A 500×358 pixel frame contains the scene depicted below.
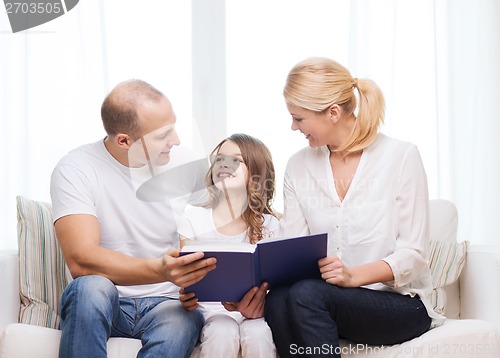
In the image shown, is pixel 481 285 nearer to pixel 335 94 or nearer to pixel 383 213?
pixel 383 213

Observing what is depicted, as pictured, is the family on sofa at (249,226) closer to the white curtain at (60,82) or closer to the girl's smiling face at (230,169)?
the girl's smiling face at (230,169)

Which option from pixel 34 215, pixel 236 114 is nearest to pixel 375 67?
pixel 236 114

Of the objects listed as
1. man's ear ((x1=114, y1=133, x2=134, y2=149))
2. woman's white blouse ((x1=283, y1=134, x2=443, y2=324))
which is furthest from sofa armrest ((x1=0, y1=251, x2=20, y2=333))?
woman's white blouse ((x1=283, y1=134, x2=443, y2=324))

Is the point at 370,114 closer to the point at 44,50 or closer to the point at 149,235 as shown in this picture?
the point at 149,235

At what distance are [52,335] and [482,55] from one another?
2245 mm

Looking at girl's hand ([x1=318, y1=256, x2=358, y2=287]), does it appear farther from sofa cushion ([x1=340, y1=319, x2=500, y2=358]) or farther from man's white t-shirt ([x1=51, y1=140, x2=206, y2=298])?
man's white t-shirt ([x1=51, y1=140, x2=206, y2=298])

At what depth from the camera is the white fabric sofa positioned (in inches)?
72.6

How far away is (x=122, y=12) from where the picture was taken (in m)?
3.02

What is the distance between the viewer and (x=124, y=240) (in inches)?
83.5

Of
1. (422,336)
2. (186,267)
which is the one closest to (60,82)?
(186,267)

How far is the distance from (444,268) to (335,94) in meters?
0.75

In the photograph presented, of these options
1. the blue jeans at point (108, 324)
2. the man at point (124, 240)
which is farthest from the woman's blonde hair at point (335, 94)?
the blue jeans at point (108, 324)

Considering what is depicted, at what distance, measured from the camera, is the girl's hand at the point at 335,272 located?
1811 millimetres

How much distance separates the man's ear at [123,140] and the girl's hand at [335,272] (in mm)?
730
